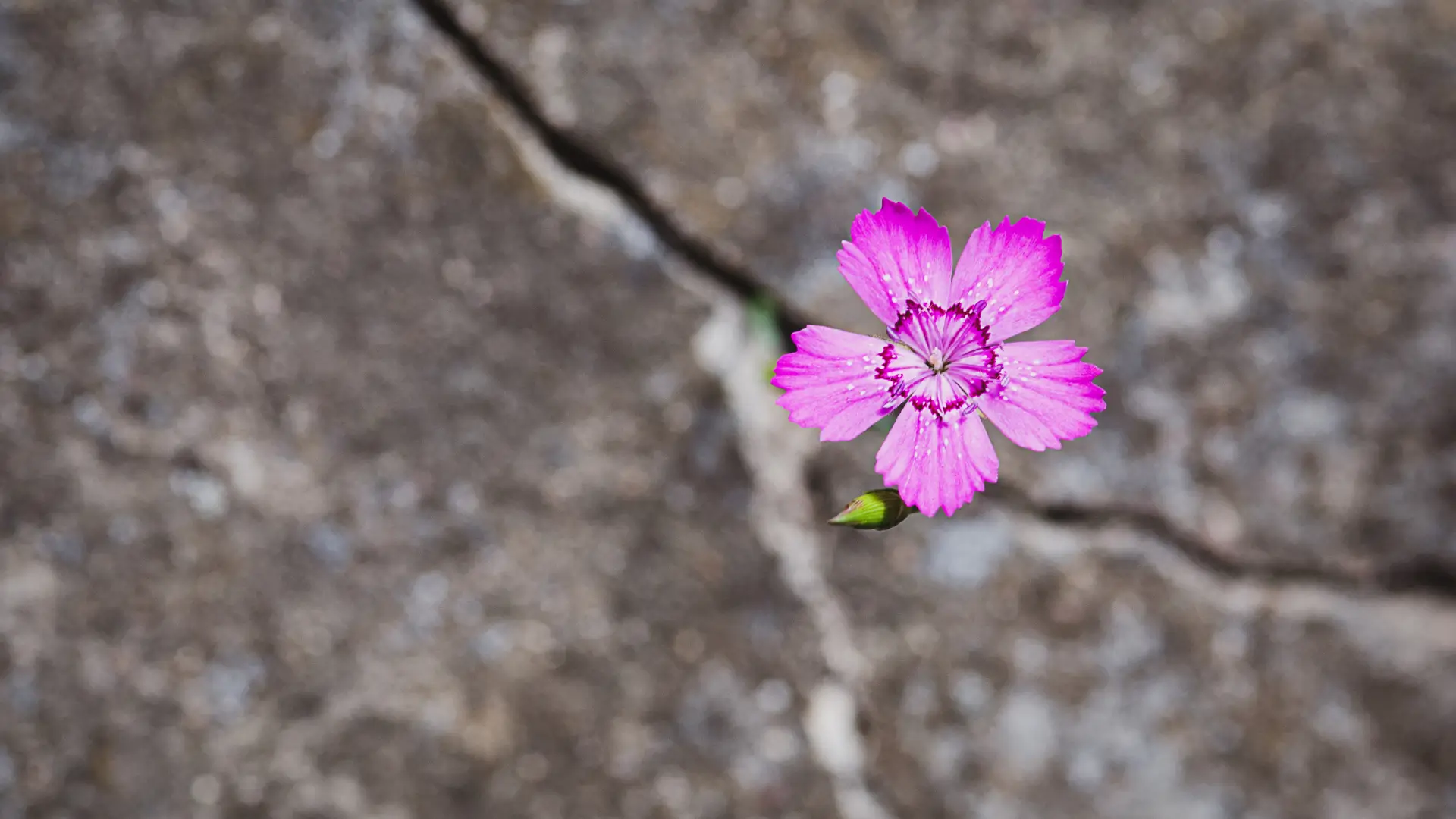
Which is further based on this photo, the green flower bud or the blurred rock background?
the blurred rock background

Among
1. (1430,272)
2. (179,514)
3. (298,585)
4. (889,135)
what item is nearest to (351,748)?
(298,585)

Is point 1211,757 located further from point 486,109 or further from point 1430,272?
point 486,109

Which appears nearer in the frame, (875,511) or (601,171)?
(875,511)

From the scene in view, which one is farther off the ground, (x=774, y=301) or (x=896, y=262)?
(x=774, y=301)

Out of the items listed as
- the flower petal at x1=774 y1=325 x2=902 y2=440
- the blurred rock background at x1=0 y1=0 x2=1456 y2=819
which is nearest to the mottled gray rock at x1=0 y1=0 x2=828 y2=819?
the blurred rock background at x1=0 y1=0 x2=1456 y2=819

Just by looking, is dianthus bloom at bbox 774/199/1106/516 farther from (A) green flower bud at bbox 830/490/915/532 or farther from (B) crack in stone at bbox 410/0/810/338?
(B) crack in stone at bbox 410/0/810/338

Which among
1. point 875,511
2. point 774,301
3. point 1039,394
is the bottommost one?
point 875,511

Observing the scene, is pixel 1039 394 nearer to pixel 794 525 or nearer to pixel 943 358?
pixel 943 358

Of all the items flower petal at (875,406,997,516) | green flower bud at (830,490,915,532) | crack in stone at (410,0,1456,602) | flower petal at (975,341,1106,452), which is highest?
crack in stone at (410,0,1456,602)

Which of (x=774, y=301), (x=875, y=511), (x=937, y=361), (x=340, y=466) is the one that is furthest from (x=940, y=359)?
(x=340, y=466)
